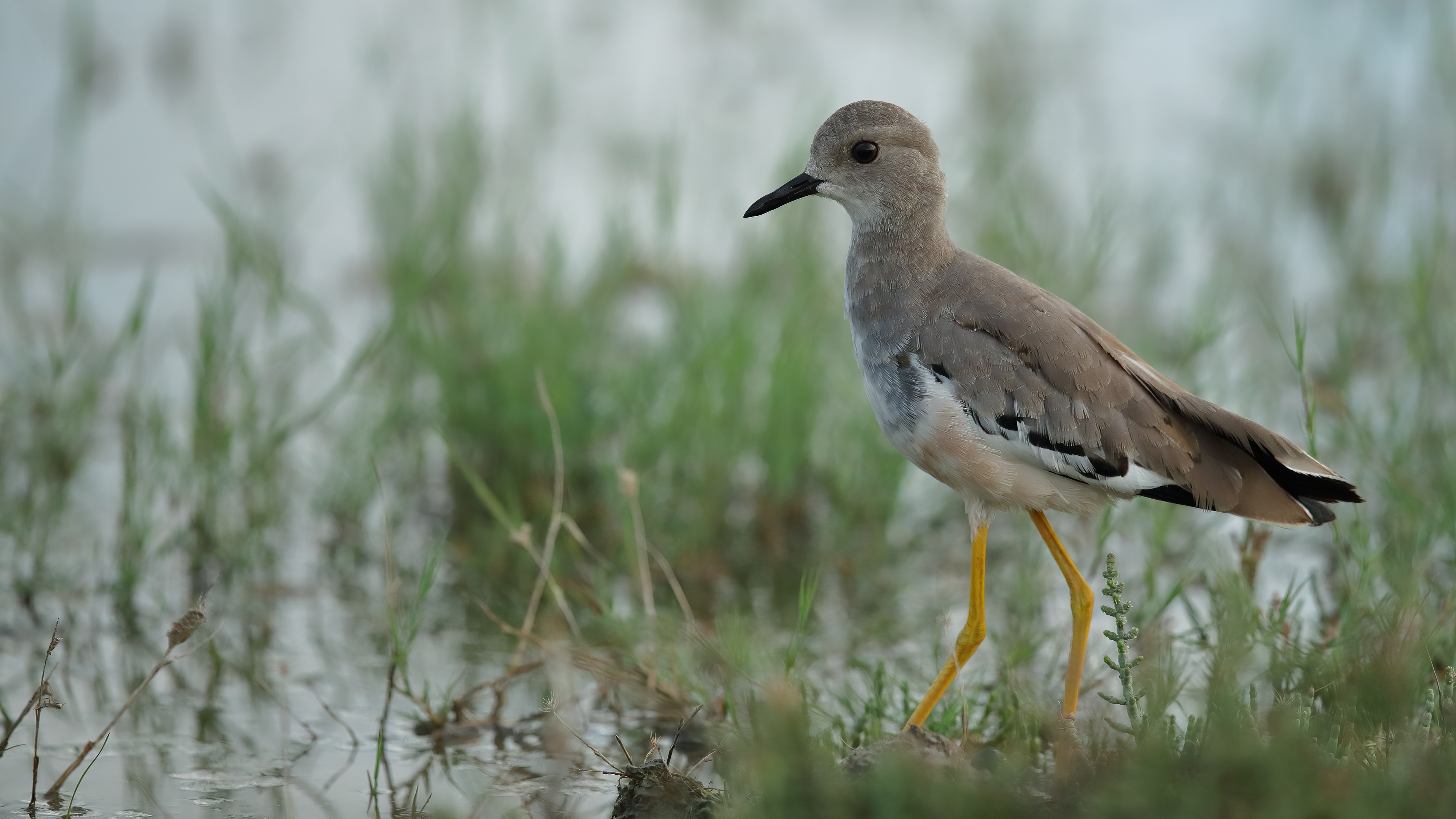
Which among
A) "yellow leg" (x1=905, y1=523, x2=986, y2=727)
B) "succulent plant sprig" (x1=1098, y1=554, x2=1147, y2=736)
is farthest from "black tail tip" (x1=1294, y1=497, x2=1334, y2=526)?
"succulent plant sprig" (x1=1098, y1=554, x2=1147, y2=736)

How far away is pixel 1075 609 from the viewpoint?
15.2 ft

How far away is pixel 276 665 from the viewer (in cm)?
514

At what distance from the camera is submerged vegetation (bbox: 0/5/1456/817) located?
3762mm

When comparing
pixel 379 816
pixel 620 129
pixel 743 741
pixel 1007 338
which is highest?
pixel 620 129

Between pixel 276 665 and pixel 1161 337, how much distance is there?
180 inches

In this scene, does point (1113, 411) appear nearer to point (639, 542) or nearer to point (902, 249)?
point (902, 249)

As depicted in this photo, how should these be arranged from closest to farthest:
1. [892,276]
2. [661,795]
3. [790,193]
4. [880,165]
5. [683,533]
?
[661,795], [892,276], [880,165], [790,193], [683,533]

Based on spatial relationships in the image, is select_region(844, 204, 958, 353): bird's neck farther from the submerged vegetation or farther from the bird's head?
the submerged vegetation

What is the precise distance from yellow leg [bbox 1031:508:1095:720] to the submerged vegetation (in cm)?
13

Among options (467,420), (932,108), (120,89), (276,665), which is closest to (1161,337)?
(932,108)

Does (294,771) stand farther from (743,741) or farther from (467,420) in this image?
(467,420)

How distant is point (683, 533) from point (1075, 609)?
1.81m

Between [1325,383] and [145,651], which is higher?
[1325,383]

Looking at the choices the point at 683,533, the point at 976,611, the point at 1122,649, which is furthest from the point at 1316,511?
the point at 683,533
